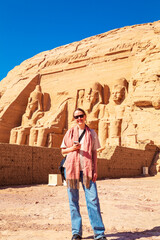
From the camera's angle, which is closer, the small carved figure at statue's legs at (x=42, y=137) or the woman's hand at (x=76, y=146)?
the woman's hand at (x=76, y=146)

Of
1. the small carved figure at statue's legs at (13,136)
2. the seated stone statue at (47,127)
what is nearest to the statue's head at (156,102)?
the seated stone statue at (47,127)

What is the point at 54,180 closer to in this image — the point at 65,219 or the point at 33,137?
the point at 65,219

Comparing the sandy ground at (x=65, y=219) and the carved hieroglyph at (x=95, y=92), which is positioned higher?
the carved hieroglyph at (x=95, y=92)

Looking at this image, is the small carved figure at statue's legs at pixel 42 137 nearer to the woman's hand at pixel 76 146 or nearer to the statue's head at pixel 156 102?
the statue's head at pixel 156 102

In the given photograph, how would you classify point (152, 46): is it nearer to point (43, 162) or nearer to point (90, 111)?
point (90, 111)

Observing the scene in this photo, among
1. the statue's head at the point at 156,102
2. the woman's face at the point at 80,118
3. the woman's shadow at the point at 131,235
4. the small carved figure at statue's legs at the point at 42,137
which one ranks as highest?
the statue's head at the point at 156,102

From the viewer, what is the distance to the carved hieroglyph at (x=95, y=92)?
13.7m

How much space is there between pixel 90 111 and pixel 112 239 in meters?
14.5

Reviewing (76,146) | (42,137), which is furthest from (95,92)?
(76,146)

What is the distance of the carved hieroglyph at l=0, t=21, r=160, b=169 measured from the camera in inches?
538

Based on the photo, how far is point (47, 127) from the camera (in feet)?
54.1

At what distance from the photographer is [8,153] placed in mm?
7371

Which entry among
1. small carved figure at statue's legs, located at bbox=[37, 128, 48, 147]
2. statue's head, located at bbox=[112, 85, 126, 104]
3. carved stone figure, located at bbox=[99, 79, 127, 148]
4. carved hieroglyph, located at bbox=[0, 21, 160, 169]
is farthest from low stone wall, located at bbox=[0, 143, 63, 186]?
statue's head, located at bbox=[112, 85, 126, 104]

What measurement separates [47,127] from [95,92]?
3.62 meters
